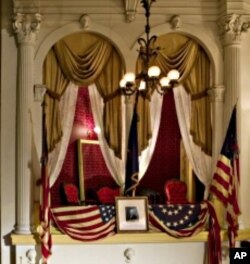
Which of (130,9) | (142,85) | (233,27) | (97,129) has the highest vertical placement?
(130,9)

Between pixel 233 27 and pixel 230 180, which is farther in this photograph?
pixel 233 27

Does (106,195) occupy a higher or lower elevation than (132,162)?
lower

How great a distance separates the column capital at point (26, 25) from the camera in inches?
325

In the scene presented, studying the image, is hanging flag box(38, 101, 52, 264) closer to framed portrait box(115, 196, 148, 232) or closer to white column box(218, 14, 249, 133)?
framed portrait box(115, 196, 148, 232)

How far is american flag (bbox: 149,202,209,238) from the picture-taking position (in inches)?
326

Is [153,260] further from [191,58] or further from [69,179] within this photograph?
[191,58]

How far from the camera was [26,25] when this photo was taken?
8.26m

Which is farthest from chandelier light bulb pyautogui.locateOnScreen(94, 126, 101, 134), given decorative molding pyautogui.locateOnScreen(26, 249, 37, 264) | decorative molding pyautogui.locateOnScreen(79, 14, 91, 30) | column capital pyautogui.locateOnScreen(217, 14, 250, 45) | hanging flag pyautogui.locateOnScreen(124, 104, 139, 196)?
column capital pyautogui.locateOnScreen(217, 14, 250, 45)

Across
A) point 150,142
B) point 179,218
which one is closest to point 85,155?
point 150,142

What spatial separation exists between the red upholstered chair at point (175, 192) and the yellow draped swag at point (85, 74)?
91 cm

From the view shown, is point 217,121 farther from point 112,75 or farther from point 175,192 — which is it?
point 112,75

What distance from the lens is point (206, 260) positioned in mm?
8430

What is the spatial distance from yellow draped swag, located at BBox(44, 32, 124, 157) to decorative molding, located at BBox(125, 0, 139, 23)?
477 millimetres

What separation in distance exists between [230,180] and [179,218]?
887mm
